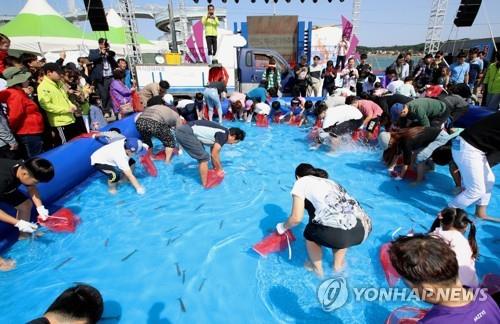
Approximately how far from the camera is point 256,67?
11969mm

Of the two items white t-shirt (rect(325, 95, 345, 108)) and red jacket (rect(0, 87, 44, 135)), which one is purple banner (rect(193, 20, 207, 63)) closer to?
white t-shirt (rect(325, 95, 345, 108))

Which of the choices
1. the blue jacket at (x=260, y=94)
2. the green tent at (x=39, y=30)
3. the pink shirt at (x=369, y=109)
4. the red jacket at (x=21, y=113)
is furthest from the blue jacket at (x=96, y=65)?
the green tent at (x=39, y=30)

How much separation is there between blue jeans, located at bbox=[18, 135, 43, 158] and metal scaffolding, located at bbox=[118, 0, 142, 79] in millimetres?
8927

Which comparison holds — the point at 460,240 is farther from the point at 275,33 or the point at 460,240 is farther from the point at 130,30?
the point at 275,33

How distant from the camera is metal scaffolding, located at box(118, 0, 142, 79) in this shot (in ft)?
41.8

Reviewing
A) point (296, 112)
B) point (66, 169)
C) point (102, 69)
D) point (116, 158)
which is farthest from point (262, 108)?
point (66, 169)

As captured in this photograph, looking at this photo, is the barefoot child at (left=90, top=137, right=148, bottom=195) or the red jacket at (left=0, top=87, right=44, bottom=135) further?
the barefoot child at (left=90, top=137, right=148, bottom=195)

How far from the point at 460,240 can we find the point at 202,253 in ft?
8.74

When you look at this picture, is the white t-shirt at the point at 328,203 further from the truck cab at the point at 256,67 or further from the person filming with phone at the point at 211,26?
the person filming with phone at the point at 211,26

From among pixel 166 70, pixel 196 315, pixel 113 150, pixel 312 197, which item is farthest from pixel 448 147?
pixel 166 70

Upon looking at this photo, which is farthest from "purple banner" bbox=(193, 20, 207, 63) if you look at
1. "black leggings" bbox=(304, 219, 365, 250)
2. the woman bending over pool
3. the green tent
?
"black leggings" bbox=(304, 219, 365, 250)

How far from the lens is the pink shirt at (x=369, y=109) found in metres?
6.81

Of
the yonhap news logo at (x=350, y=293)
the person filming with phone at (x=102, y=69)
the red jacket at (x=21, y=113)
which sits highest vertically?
the person filming with phone at (x=102, y=69)

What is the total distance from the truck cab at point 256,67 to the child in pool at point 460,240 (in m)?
9.52
